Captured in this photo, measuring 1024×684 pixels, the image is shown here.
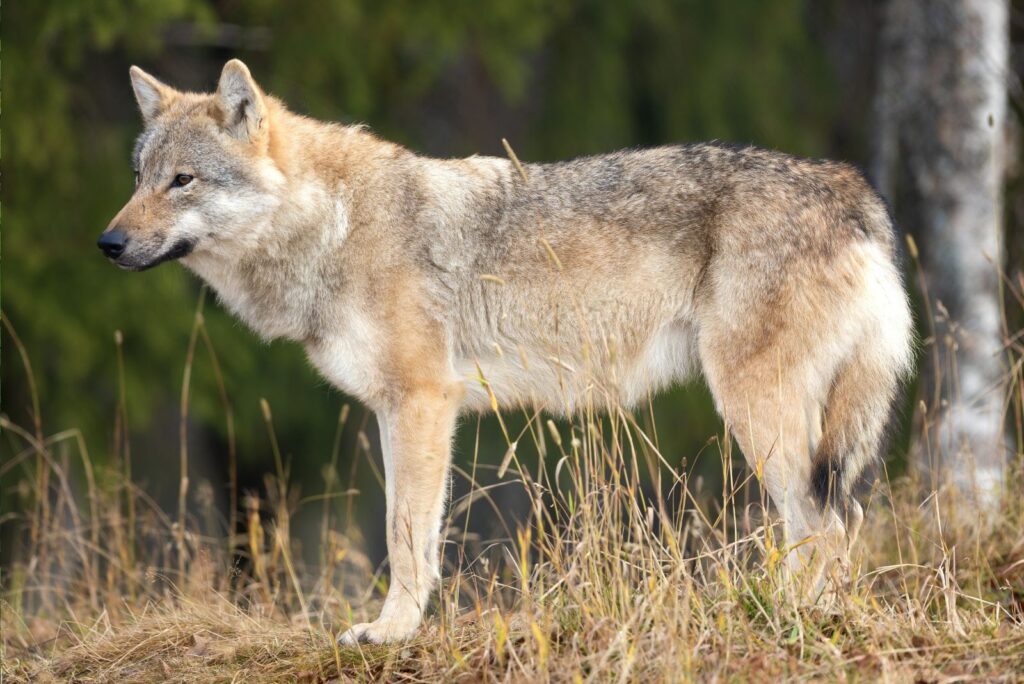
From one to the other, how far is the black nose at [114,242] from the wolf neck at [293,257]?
0.38 m

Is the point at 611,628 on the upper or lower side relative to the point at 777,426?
lower

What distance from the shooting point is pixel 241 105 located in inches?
196

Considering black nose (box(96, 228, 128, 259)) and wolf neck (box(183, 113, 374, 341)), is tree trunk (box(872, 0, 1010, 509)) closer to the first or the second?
wolf neck (box(183, 113, 374, 341))

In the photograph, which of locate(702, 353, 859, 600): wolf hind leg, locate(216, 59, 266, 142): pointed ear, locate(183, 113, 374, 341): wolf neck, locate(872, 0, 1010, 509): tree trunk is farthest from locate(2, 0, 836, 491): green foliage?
locate(872, 0, 1010, 509): tree trunk

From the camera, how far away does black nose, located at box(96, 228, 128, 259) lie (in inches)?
184

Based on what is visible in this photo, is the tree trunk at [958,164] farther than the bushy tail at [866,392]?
Yes

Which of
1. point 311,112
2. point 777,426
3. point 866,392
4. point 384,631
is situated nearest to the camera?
point 384,631

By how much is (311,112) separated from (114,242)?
4203mm

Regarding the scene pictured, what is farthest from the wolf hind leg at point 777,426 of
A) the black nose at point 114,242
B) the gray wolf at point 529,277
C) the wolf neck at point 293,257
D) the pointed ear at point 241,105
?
the black nose at point 114,242

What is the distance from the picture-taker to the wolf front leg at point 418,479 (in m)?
4.59

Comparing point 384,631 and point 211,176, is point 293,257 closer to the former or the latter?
point 211,176

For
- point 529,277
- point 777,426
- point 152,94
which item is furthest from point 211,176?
point 777,426

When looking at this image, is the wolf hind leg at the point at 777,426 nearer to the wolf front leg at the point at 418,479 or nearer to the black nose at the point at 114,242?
the wolf front leg at the point at 418,479

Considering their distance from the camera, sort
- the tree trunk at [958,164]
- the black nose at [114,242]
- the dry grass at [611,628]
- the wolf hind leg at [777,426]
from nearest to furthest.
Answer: the dry grass at [611,628]
the wolf hind leg at [777,426]
the black nose at [114,242]
the tree trunk at [958,164]
